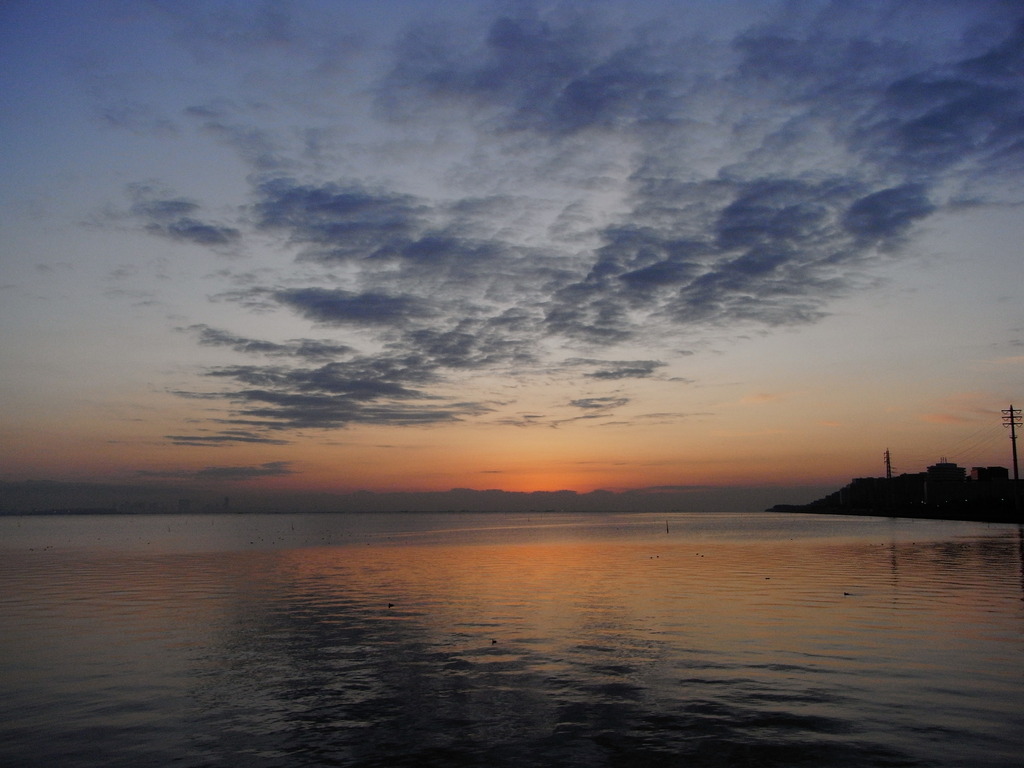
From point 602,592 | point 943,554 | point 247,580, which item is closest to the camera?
point 602,592

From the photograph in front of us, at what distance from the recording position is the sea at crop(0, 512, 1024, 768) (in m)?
16.6

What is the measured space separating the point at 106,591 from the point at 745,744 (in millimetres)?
46066

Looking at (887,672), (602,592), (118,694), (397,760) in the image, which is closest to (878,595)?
(602,592)

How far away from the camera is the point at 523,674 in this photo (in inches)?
925

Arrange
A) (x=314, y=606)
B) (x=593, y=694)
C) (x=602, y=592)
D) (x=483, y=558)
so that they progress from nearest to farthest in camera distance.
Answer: (x=593, y=694) → (x=314, y=606) → (x=602, y=592) → (x=483, y=558)

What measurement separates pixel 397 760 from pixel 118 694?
1109 cm

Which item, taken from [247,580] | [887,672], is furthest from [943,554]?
[247,580]

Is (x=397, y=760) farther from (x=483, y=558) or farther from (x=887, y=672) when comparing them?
(x=483, y=558)

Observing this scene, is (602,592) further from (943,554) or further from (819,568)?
(943,554)

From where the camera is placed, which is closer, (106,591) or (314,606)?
(314,606)

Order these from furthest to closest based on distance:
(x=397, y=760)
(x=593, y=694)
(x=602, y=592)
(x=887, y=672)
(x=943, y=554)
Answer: (x=943, y=554), (x=602, y=592), (x=887, y=672), (x=593, y=694), (x=397, y=760)

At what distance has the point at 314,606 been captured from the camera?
4034 centimetres

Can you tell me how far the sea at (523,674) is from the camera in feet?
54.5

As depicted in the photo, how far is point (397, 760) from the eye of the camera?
15.9 meters
